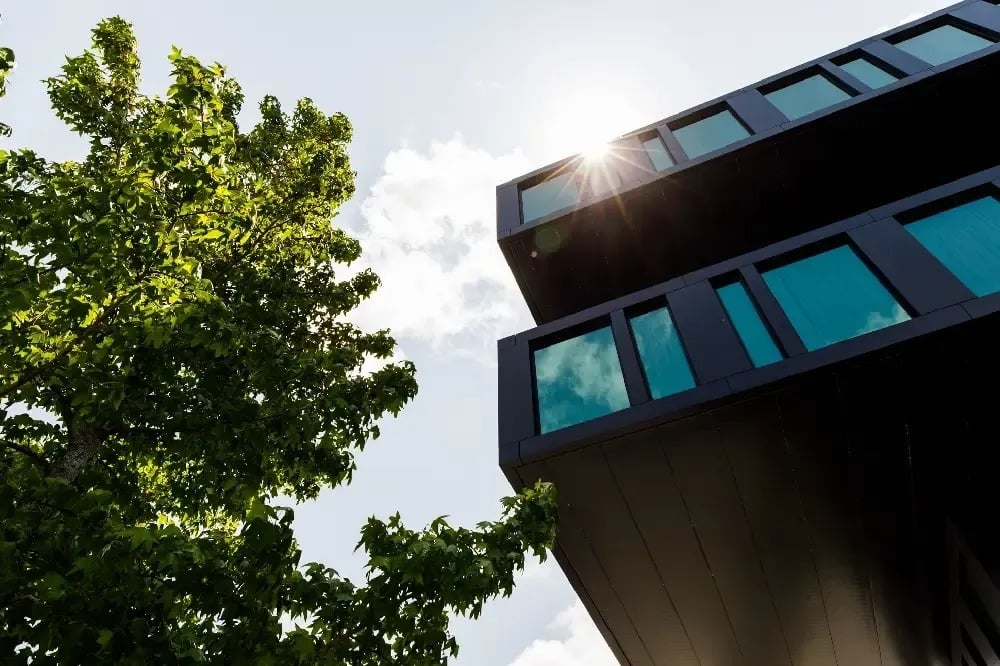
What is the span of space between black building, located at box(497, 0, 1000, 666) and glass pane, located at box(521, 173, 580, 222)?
1.30 meters

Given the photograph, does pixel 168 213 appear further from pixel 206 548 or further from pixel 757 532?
pixel 757 532

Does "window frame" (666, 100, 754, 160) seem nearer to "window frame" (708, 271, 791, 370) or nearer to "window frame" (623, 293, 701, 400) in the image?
"window frame" (708, 271, 791, 370)

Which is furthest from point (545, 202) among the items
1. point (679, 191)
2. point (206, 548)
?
point (206, 548)

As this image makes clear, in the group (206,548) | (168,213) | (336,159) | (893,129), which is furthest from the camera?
(893,129)

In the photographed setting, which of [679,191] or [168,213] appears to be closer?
[168,213]

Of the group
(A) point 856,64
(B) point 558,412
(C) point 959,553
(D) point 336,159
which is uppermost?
(A) point 856,64

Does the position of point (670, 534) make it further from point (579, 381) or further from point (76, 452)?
point (76, 452)

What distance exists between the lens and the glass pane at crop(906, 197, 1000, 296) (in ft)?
22.9

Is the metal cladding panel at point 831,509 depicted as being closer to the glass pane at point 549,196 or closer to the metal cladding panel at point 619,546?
the metal cladding panel at point 619,546

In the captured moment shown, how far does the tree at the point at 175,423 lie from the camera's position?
3844mm

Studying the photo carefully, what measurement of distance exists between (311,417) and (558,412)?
3.42 meters

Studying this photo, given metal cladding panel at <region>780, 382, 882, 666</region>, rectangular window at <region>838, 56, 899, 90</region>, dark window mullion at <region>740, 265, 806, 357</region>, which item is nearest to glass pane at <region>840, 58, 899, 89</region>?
rectangular window at <region>838, 56, 899, 90</region>

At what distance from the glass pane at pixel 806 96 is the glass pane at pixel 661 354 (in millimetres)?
7283

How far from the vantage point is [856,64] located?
13938mm
